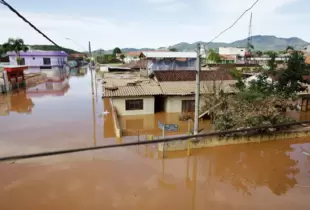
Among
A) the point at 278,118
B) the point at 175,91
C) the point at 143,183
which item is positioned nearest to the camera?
the point at 143,183

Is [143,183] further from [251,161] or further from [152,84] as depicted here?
[152,84]

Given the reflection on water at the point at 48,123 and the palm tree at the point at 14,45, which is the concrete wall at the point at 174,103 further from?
the palm tree at the point at 14,45

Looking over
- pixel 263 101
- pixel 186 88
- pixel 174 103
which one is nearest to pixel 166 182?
pixel 263 101

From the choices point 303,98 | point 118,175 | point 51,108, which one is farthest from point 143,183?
point 303,98

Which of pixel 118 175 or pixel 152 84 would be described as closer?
pixel 118 175

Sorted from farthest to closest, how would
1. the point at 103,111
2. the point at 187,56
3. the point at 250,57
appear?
the point at 250,57
the point at 187,56
the point at 103,111

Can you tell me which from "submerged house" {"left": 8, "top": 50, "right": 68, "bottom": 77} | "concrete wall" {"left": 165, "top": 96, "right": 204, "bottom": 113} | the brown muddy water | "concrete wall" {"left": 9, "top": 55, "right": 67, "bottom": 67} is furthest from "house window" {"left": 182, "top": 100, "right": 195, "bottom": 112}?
"concrete wall" {"left": 9, "top": 55, "right": 67, "bottom": 67}

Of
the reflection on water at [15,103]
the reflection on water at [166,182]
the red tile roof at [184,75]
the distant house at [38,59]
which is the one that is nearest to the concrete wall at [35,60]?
the distant house at [38,59]
